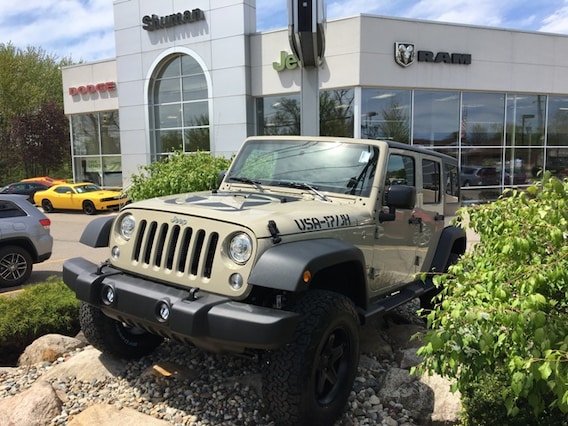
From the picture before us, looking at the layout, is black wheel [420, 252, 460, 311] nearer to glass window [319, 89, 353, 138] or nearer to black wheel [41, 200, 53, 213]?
glass window [319, 89, 353, 138]

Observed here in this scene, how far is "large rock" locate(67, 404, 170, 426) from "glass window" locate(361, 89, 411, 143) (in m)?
14.5

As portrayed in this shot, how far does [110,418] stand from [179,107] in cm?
1858

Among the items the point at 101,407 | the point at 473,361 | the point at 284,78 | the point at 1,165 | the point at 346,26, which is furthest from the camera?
the point at 1,165

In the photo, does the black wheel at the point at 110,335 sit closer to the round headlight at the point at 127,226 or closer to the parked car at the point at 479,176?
the round headlight at the point at 127,226

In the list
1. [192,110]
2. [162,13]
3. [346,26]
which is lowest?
[192,110]

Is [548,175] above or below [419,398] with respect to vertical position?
above

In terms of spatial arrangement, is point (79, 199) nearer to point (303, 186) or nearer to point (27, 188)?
point (27, 188)

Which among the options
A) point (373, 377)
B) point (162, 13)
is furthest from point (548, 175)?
point (162, 13)

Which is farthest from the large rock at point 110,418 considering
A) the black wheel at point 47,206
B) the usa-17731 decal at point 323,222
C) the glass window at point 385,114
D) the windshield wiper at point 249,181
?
the black wheel at point 47,206

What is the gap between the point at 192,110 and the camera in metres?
20.2

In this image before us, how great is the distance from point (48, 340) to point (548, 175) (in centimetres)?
420

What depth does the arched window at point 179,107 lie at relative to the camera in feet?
65.1

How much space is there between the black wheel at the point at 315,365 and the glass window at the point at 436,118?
14967mm

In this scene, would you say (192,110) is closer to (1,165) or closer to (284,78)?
(284,78)
